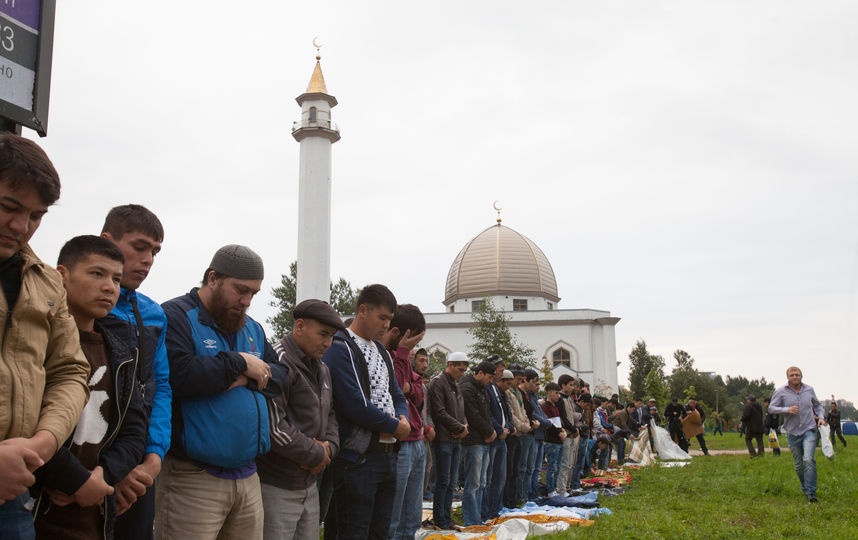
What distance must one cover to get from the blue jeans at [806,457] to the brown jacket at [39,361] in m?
9.40

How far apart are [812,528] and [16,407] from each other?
7.59 m

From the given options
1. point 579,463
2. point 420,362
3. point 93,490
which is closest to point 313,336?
point 93,490

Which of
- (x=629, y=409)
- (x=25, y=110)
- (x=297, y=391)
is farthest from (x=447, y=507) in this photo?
(x=629, y=409)

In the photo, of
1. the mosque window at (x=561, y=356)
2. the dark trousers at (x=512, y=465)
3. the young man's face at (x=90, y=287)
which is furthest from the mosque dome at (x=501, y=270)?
the young man's face at (x=90, y=287)

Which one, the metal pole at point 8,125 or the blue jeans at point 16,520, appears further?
the metal pole at point 8,125

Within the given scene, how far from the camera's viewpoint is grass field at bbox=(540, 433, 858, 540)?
6891 mm

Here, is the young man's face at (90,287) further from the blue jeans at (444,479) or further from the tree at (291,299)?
the tree at (291,299)

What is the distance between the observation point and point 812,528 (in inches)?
280

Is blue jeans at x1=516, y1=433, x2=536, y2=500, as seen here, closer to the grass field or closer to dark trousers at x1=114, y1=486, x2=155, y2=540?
the grass field

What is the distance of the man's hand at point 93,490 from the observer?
2.33 metres

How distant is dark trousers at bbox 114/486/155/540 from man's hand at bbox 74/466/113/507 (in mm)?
432

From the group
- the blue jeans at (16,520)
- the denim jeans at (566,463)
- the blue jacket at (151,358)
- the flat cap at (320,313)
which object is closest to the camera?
the blue jeans at (16,520)

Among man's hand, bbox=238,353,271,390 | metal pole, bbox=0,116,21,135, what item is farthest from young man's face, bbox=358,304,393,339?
metal pole, bbox=0,116,21,135

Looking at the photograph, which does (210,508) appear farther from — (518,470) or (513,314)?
(513,314)
